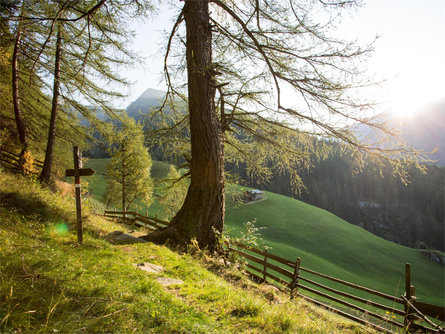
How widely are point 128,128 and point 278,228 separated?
94.1 feet

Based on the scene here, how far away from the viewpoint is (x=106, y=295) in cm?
272

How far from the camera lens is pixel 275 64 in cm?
614

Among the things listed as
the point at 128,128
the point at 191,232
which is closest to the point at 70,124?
the point at 128,128

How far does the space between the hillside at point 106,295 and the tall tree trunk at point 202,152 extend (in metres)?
1.26

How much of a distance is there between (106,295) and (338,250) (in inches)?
1468

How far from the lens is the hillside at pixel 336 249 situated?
28.4 m

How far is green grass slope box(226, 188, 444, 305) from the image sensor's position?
28.3 m

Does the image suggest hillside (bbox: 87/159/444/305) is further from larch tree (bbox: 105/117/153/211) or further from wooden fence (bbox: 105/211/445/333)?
wooden fence (bbox: 105/211/445/333)

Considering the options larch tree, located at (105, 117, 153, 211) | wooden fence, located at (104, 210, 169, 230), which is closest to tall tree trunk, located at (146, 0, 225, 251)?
wooden fence, located at (104, 210, 169, 230)

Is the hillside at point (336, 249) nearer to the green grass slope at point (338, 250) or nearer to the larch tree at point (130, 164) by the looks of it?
the green grass slope at point (338, 250)

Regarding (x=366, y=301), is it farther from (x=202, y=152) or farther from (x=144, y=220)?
(x=144, y=220)

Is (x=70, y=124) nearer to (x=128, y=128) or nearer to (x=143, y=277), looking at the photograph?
(x=128, y=128)

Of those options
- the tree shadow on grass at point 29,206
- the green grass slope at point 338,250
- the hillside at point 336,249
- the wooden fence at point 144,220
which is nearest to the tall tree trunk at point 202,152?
the tree shadow on grass at point 29,206

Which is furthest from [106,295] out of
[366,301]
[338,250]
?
[338,250]
